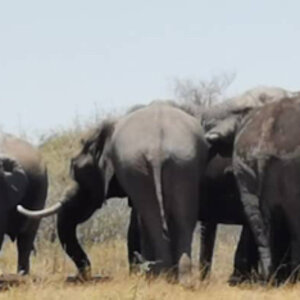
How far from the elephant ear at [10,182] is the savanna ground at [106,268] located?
0.96 m

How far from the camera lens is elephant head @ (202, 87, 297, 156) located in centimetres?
1413

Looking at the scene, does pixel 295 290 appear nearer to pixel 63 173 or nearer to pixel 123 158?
pixel 123 158

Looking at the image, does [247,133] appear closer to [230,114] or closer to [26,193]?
[230,114]

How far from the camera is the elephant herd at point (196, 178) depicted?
12516 millimetres

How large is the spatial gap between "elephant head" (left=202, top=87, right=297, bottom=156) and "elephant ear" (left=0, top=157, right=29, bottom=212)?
7.52 feet

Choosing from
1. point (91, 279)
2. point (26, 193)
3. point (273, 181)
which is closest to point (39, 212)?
point (91, 279)

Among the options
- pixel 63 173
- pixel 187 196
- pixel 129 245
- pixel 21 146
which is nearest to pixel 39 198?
pixel 21 146

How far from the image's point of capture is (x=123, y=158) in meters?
12.9

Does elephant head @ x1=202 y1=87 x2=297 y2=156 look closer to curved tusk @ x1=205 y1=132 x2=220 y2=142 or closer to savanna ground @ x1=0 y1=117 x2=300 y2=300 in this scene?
curved tusk @ x1=205 y1=132 x2=220 y2=142

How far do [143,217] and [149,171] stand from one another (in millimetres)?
607

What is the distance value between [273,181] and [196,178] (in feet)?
2.72

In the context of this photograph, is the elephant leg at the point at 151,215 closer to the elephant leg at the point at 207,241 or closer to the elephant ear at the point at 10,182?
the elephant ear at the point at 10,182

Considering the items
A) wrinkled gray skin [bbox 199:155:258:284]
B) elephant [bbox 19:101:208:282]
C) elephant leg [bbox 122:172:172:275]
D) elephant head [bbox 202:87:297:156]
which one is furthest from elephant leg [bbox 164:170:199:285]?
elephant head [bbox 202:87:297:156]

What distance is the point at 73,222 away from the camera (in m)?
14.9
